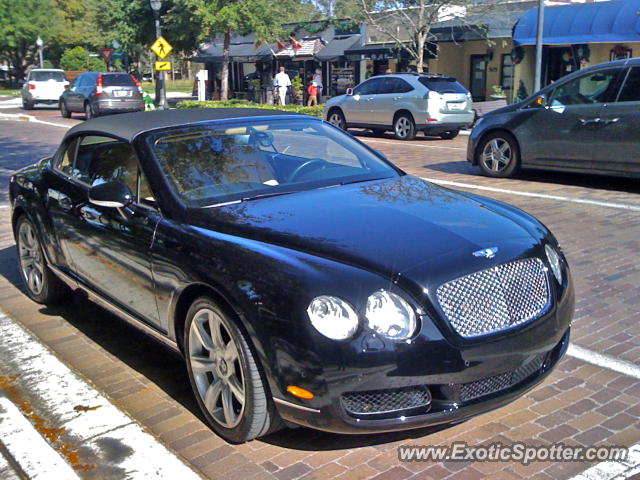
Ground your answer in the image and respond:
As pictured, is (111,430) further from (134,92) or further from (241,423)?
(134,92)

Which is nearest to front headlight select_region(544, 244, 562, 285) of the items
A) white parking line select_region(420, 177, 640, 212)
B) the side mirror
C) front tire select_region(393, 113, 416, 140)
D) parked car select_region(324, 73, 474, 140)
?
the side mirror

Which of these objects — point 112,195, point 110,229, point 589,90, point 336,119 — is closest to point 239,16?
point 336,119

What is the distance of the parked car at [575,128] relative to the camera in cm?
933

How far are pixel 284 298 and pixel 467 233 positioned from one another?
3.29 ft

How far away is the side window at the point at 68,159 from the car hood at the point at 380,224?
6.20 feet

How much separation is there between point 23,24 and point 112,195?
5634cm

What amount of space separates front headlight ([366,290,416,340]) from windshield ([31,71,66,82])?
32.6 m

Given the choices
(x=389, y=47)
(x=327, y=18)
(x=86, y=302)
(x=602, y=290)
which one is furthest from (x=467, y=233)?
(x=327, y=18)


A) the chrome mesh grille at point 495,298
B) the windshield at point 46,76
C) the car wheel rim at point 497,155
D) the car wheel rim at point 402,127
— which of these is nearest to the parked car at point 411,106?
the car wheel rim at point 402,127

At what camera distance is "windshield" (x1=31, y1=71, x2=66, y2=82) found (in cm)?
3197

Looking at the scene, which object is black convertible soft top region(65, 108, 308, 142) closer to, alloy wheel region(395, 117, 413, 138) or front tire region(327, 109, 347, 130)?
alloy wheel region(395, 117, 413, 138)

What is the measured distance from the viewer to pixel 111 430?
12.0 ft

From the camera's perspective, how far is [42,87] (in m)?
31.8

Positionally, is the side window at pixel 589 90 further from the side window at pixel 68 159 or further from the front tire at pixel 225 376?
the front tire at pixel 225 376
